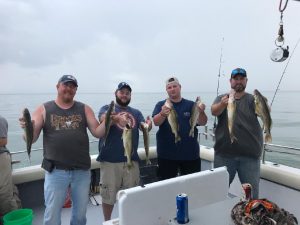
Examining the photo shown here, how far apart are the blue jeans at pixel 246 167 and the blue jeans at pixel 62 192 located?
186 centimetres

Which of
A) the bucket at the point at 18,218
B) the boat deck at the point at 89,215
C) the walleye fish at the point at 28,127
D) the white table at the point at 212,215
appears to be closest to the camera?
the white table at the point at 212,215

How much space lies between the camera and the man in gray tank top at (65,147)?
10.7 feet

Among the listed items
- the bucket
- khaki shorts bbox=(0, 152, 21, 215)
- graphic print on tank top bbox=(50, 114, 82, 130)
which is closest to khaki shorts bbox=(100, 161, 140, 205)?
graphic print on tank top bbox=(50, 114, 82, 130)

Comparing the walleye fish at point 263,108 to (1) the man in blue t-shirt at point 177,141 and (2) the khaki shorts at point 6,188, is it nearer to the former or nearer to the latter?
(1) the man in blue t-shirt at point 177,141

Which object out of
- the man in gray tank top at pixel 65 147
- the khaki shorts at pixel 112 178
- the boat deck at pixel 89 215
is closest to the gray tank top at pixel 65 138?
the man in gray tank top at pixel 65 147

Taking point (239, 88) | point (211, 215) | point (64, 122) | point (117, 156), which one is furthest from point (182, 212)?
point (239, 88)

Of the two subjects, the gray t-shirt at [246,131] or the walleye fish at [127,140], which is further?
the gray t-shirt at [246,131]

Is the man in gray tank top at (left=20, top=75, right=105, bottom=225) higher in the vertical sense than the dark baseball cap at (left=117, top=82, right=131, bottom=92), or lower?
lower

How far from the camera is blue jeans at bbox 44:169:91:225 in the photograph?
127 inches

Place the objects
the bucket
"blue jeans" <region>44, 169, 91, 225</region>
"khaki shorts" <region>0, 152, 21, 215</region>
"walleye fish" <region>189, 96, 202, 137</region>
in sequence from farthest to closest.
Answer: "khaki shorts" <region>0, 152, 21, 215</region>
"walleye fish" <region>189, 96, 202, 137</region>
the bucket
"blue jeans" <region>44, 169, 91, 225</region>

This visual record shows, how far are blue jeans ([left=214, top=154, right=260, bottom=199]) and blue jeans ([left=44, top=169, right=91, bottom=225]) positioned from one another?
6.09 feet

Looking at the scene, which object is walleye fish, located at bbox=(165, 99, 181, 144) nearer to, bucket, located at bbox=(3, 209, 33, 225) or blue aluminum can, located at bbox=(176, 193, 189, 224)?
blue aluminum can, located at bbox=(176, 193, 189, 224)

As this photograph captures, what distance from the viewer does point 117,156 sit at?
11.9 feet

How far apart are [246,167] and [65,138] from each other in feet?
7.69
